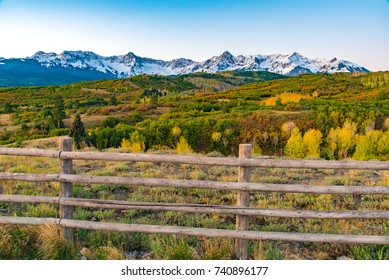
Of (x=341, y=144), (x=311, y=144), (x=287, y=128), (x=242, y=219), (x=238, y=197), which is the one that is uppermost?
(x=238, y=197)

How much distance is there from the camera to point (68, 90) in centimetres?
10938

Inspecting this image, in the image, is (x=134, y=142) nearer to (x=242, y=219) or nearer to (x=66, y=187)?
(x=66, y=187)

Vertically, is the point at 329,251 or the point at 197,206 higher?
the point at 197,206

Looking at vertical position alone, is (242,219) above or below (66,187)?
below

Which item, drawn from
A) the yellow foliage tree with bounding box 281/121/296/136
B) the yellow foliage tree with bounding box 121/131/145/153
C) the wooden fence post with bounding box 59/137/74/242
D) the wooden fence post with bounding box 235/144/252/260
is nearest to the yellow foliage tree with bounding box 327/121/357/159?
the yellow foliage tree with bounding box 281/121/296/136

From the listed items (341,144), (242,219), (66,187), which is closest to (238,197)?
(242,219)

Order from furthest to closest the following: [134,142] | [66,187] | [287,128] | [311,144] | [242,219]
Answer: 1. [287,128]
2. [134,142]
3. [311,144]
4. [66,187]
5. [242,219]

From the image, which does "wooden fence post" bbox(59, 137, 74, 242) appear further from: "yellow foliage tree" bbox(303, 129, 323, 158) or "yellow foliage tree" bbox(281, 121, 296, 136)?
"yellow foliage tree" bbox(281, 121, 296, 136)

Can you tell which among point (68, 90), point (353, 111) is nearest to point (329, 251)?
point (353, 111)

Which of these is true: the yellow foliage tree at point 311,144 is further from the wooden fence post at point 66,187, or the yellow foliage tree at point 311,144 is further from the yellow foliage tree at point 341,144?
the wooden fence post at point 66,187

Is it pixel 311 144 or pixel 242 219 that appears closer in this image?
pixel 242 219

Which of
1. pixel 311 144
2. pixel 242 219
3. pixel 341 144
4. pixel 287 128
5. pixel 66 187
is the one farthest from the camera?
pixel 287 128
